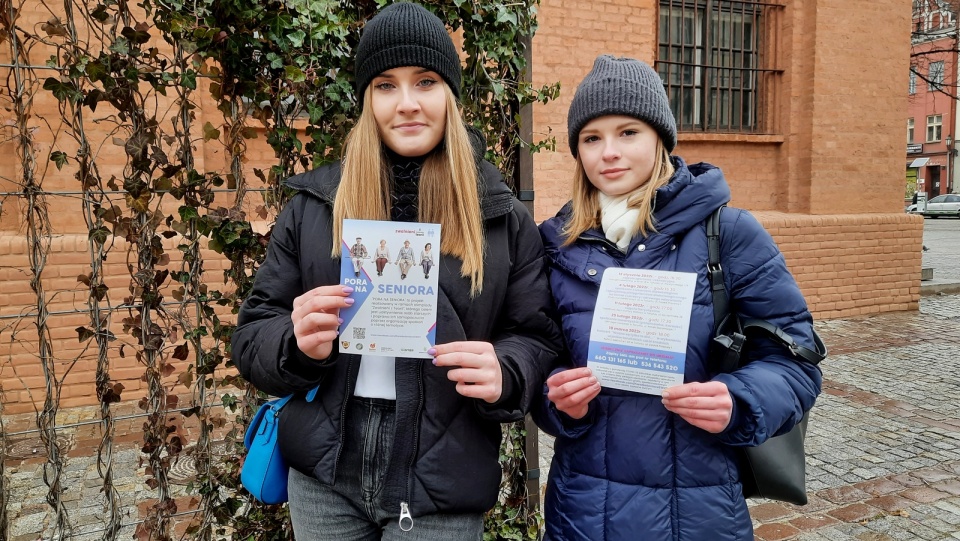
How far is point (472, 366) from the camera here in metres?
1.46

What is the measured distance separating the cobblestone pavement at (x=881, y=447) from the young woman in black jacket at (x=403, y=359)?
8.78ft

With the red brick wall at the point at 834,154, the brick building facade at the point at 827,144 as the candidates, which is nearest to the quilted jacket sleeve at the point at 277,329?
the brick building facade at the point at 827,144

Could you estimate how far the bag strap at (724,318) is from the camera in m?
1.57

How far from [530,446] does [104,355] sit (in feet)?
5.69

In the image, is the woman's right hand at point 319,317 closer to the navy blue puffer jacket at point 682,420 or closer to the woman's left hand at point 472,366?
the woman's left hand at point 472,366

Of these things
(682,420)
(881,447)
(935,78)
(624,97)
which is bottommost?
(881,447)

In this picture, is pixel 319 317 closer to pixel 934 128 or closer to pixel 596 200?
pixel 596 200

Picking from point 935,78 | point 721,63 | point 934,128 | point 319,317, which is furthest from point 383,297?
point 934,128

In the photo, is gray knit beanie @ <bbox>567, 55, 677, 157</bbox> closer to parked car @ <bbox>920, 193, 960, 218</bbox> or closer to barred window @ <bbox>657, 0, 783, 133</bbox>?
barred window @ <bbox>657, 0, 783, 133</bbox>

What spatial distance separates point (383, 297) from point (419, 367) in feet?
0.72

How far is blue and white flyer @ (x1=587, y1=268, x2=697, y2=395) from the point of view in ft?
5.02

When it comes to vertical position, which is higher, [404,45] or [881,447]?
[404,45]

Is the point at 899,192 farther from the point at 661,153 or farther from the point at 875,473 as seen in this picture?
the point at 661,153

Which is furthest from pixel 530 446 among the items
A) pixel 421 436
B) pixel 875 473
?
pixel 875 473
